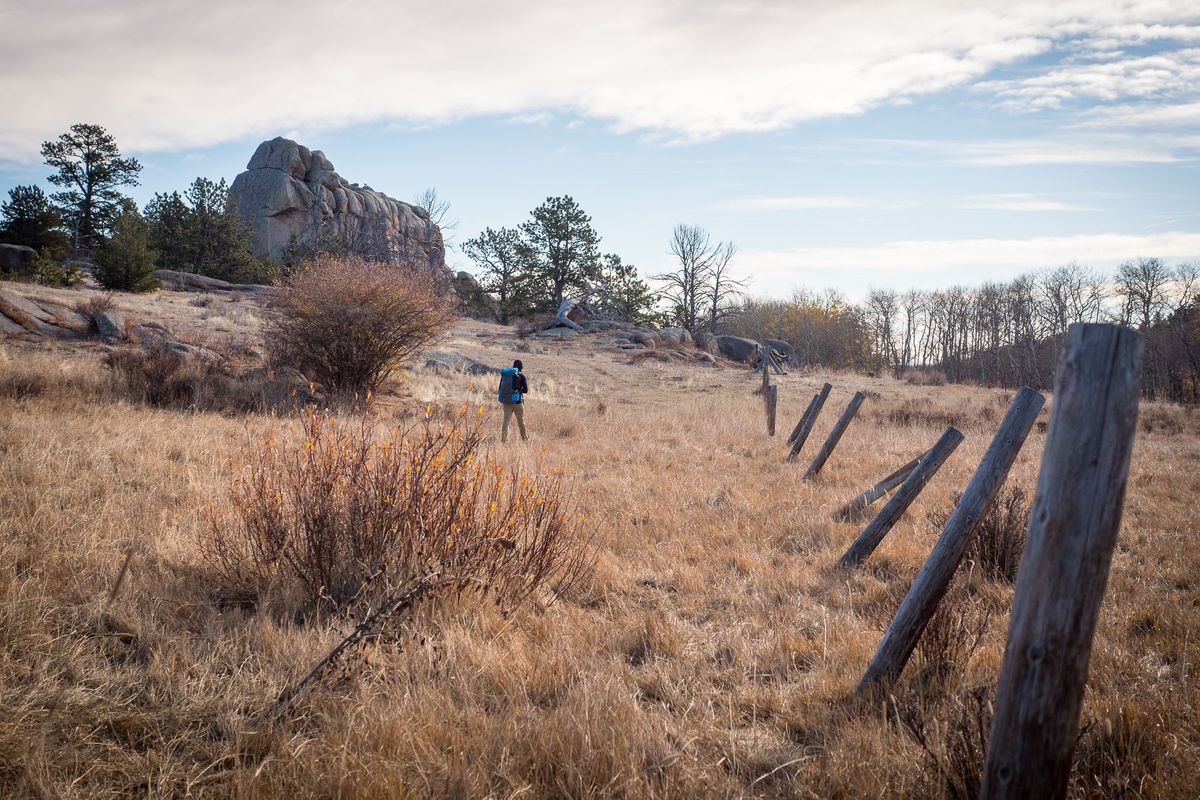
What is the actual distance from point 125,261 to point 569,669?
→ 28.6 meters

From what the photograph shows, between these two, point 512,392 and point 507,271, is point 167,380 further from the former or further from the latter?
point 507,271

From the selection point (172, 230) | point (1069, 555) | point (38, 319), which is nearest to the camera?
point (1069, 555)

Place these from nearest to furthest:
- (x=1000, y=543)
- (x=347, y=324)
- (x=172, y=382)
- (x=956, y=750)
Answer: (x=956, y=750)
(x=1000, y=543)
(x=172, y=382)
(x=347, y=324)

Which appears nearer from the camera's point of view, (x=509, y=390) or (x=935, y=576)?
(x=935, y=576)

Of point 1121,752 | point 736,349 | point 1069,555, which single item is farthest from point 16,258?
point 736,349

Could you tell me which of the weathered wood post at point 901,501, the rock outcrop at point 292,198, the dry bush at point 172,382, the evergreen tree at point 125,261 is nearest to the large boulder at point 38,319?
the dry bush at point 172,382

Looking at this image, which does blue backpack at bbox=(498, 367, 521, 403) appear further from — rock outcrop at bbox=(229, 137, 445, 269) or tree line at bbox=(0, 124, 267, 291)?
rock outcrop at bbox=(229, 137, 445, 269)

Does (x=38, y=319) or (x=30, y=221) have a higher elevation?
(x=30, y=221)

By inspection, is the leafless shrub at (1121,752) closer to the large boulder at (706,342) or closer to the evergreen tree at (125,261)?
the evergreen tree at (125,261)

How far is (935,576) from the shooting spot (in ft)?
10.3

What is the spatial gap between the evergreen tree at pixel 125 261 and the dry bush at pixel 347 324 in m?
14.6

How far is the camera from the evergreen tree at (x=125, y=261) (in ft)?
80.3

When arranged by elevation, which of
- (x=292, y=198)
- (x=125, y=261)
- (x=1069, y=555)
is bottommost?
(x=1069, y=555)

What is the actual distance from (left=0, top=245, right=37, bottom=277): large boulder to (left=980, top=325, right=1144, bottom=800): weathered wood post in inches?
1320
